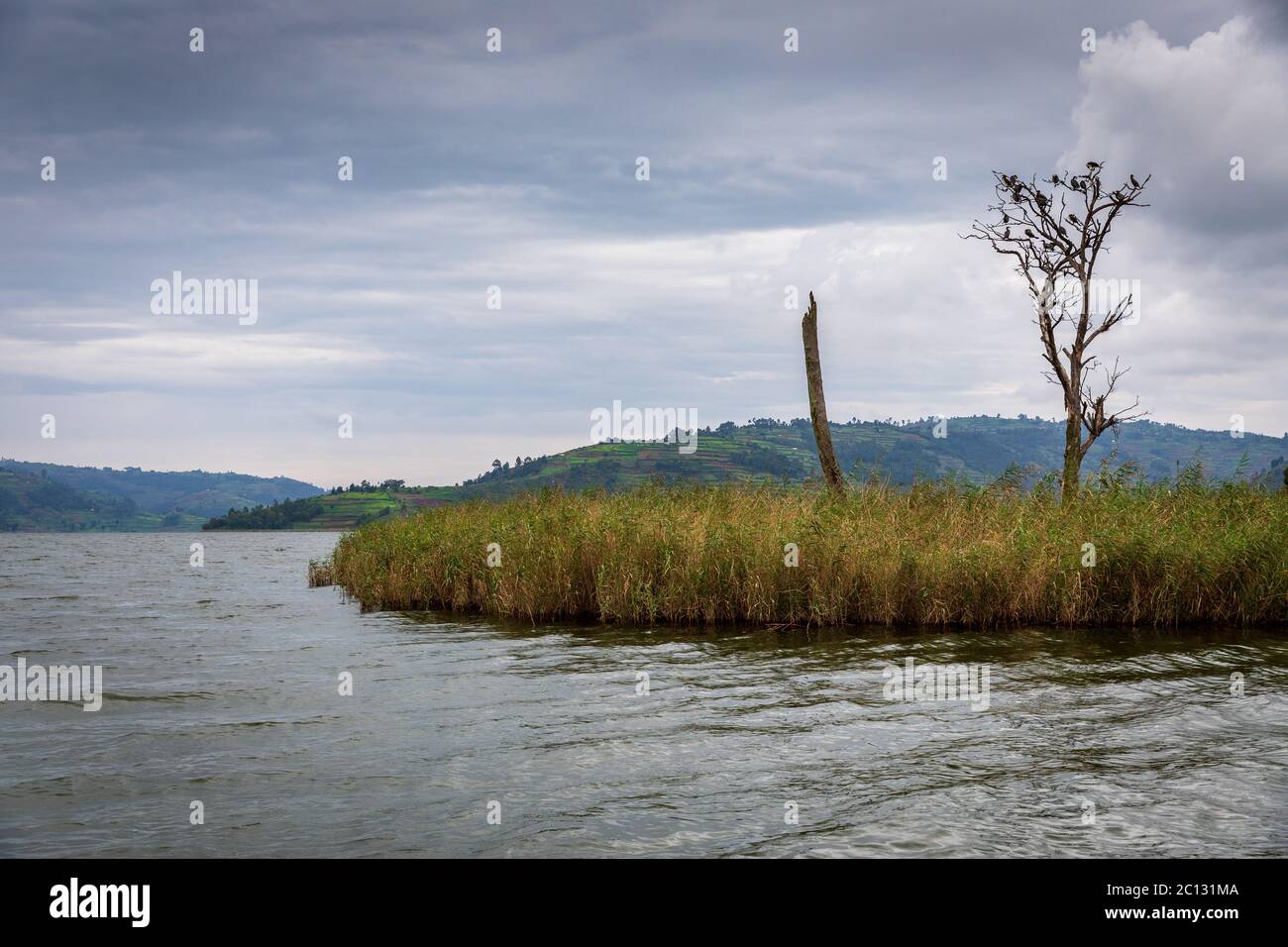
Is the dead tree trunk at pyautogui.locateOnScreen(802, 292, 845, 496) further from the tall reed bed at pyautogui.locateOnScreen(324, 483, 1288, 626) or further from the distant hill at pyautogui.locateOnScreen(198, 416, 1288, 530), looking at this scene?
the distant hill at pyautogui.locateOnScreen(198, 416, 1288, 530)

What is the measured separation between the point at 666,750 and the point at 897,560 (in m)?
8.08

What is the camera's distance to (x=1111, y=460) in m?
19.4

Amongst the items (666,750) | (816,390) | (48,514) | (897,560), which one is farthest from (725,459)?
(48,514)

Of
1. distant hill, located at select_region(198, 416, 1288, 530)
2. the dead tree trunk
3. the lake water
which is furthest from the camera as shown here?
distant hill, located at select_region(198, 416, 1288, 530)

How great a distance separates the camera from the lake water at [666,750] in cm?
620

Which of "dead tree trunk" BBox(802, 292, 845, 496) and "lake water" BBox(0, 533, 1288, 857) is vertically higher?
"dead tree trunk" BBox(802, 292, 845, 496)

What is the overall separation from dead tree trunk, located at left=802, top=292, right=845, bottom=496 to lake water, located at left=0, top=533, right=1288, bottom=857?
980 cm

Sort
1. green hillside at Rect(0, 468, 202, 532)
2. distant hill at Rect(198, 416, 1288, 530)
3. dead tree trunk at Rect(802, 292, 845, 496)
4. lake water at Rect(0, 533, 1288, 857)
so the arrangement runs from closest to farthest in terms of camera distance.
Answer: lake water at Rect(0, 533, 1288, 857), dead tree trunk at Rect(802, 292, 845, 496), distant hill at Rect(198, 416, 1288, 530), green hillside at Rect(0, 468, 202, 532)

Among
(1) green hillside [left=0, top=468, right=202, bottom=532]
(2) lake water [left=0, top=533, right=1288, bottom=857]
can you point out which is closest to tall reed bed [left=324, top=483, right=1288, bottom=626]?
(2) lake water [left=0, top=533, right=1288, bottom=857]

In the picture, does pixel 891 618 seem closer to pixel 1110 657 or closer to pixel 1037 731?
pixel 1110 657

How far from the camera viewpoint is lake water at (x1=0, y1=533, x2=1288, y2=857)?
20.3 feet

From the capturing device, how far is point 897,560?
15.3 m
